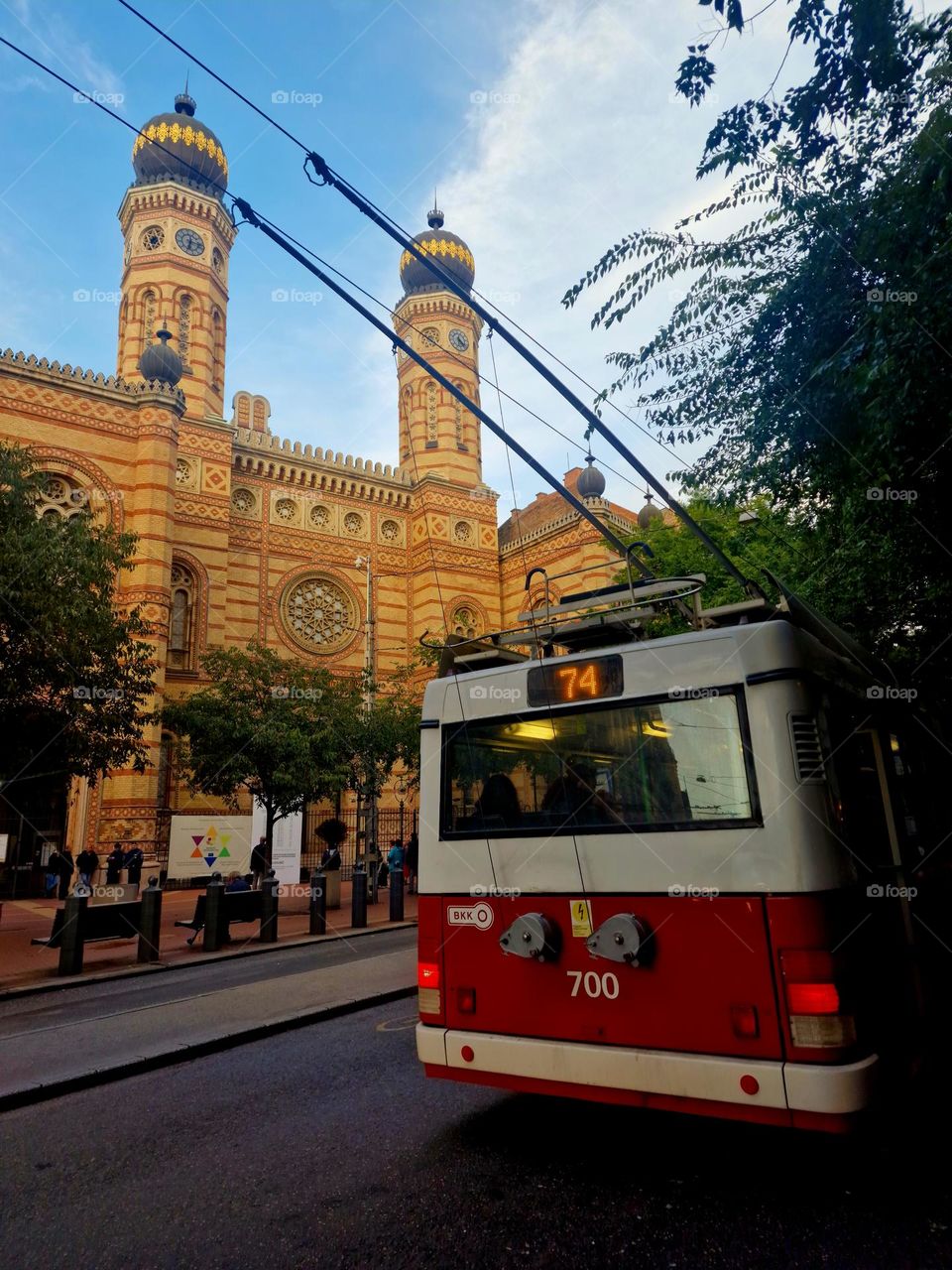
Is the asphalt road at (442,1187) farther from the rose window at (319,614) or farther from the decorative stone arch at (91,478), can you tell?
the rose window at (319,614)

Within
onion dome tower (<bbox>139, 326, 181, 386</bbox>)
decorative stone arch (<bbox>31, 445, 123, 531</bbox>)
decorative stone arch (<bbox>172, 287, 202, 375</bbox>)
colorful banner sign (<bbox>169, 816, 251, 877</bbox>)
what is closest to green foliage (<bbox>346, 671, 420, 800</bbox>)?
colorful banner sign (<bbox>169, 816, 251, 877</bbox>)

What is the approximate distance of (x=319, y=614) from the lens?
31891mm

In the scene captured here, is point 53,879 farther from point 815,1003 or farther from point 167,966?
point 815,1003

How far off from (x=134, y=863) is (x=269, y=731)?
681 centimetres

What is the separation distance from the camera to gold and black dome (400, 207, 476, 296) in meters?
37.0

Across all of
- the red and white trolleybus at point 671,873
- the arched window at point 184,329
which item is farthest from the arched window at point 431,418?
the red and white trolleybus at point 671,873

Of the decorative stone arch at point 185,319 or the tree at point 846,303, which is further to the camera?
the decorative stone arch at point 185,319

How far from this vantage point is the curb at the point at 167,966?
964 cm

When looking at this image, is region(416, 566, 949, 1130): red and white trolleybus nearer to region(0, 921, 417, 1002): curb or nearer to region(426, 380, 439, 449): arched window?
region(0, 921, 417, 1002): curb

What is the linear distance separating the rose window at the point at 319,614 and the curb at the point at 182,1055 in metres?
23.8

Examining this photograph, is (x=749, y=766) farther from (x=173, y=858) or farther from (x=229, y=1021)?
(x=173, y=858)

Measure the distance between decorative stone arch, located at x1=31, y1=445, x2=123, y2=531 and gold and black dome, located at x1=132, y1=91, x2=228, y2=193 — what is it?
46.0ft

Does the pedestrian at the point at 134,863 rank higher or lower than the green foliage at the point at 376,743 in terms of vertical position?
lower

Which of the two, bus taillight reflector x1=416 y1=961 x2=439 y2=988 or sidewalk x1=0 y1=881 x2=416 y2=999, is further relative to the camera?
sidewalk x1=0 y1=881 x2=416 y2=999
